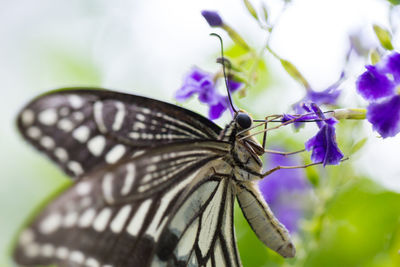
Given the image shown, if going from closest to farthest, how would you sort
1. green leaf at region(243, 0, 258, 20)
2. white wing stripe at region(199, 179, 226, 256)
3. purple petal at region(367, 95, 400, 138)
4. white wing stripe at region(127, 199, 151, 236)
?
purple petal at region(367, 95, 400, 138) → white wing stripe at region(127, 199, 151, 236) → green leaf at region(243, 0, 258, 20) → white wing stripe at region(199, 179, 226, 256)

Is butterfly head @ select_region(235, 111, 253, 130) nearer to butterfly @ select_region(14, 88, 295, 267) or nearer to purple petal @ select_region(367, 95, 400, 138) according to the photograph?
butterfly @ select_region(14, 88, 295, 267)

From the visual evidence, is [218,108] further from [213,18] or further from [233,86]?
[213,18]

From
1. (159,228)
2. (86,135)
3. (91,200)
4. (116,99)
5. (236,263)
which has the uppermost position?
(116,99)

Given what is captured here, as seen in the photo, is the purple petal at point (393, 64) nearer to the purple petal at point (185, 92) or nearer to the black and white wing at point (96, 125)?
the black and white wing at point (96, 125)

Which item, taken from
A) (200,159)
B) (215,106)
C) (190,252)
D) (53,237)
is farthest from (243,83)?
(53,237)

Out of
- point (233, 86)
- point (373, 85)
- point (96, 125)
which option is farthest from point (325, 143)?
point (96, 125)

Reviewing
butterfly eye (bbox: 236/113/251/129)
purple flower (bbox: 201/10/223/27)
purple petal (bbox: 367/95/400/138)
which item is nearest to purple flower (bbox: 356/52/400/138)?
purple petal (bbox: 367/95/400/138)

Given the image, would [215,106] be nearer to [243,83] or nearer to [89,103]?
[243,83]
